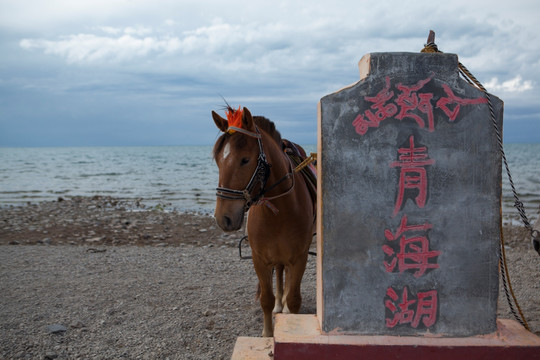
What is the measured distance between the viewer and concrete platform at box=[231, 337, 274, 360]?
9.15 feet

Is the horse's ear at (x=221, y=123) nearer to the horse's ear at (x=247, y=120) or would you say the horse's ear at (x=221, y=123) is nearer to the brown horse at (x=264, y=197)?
the brown horse at (x=264, y=197)

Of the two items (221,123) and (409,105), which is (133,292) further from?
(409,105)

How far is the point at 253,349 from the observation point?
2.90m

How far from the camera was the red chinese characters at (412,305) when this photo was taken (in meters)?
2.60

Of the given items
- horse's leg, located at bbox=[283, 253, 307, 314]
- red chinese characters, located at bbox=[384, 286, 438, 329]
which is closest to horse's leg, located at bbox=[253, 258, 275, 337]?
horse's leg, located at bbox=[283, 253, 307, 314]

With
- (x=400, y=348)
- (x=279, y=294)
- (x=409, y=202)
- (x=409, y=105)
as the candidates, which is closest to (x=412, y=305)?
(x=400, y=348)

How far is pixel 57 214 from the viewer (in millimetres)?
→ 12508

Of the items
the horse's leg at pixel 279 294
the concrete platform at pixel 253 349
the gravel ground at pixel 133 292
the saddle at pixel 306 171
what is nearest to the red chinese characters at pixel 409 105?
the concrete platform at pixel 253 349

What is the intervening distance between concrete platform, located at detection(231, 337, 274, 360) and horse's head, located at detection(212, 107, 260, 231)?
80 centimetres

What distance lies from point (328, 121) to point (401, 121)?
1.42 ft

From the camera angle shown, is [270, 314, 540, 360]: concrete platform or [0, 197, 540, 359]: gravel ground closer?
[270, 314, 540, 360]: concrete platform

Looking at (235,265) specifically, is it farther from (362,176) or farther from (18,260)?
(362,176)

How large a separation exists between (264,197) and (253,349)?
1.24m

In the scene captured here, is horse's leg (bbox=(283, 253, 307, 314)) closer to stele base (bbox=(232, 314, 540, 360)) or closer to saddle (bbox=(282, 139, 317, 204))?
saddle (bbox=(282, 139, 317, 204))
